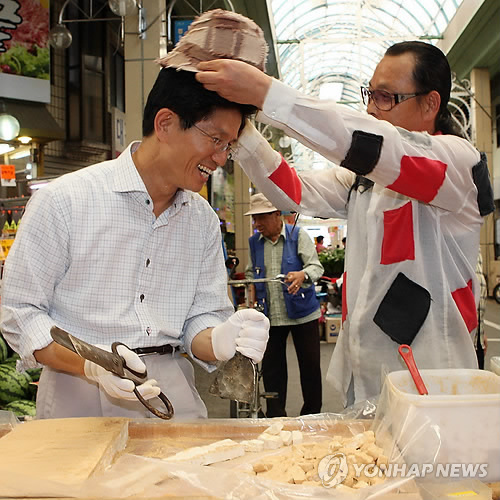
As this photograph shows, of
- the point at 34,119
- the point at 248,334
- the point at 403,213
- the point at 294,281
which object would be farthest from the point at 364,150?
the point at 34,119

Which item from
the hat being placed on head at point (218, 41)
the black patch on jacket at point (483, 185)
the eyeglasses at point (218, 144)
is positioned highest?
the hat being placed on head at point (218, 41)

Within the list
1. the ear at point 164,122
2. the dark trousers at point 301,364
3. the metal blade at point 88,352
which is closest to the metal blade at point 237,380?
the metal blade at point 88,352

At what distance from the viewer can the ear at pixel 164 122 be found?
5.81 feet

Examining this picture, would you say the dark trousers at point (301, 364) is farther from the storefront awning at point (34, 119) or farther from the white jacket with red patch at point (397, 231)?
the storefront awning at point (34, 119)

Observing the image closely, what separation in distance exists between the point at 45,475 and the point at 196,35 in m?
1.25

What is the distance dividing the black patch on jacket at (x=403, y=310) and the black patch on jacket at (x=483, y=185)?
0.38 meters

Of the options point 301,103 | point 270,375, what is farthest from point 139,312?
point 270,375

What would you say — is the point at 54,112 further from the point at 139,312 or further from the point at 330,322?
the point at 139,312

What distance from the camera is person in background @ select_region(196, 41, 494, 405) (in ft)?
5.38

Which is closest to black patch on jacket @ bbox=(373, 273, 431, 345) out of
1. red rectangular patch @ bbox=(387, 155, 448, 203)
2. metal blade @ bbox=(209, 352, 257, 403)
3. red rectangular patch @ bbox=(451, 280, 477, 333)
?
red rectangular patch @ bbox=(451, 280, 477, 333)

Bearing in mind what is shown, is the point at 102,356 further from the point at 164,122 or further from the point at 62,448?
the point at 164,122

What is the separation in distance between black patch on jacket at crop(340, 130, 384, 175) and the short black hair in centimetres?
42

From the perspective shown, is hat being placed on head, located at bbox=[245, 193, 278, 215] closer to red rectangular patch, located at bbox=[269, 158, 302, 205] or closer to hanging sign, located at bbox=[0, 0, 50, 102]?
red rectangular patch, located at bbox=[269, 158, 302, 205]

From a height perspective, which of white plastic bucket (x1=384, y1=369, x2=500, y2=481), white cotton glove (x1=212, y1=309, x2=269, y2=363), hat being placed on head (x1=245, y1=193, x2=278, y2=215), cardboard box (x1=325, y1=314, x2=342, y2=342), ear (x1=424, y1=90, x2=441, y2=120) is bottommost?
cardboard box (x1=325, y1=314, x2=342, y2=342)
